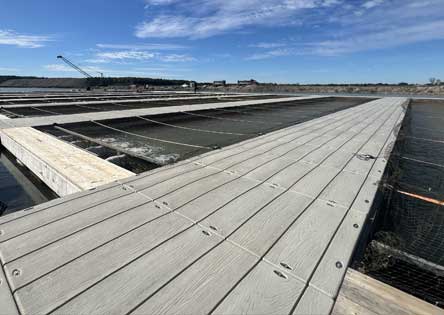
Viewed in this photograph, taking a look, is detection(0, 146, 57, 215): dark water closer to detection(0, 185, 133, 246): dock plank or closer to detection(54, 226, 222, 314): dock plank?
detection(0, 185, 133, 246): dock plank

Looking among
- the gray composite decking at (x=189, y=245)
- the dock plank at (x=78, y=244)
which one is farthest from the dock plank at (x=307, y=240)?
the dock plank at (x=78, y=244)

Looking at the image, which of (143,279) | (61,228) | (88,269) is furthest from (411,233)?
(61,228)

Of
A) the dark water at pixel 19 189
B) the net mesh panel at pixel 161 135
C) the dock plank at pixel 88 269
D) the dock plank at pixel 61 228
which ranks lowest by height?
the dark water at pixel 19 189

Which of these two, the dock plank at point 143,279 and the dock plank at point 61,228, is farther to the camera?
the dock plank at point 61,228

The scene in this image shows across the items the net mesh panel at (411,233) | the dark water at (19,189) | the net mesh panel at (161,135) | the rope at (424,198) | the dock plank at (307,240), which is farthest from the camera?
the net mesh panel at (161,135)

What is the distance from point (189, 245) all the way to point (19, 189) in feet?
10.1

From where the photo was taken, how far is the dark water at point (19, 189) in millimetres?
2832

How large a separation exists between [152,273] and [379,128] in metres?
5.83

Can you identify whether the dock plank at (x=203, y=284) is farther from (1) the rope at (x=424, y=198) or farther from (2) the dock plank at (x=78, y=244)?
(1) the rope at (x=424, y=198)

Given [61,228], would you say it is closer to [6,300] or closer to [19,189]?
[6,300]

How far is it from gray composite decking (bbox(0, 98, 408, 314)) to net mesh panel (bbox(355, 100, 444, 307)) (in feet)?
0.70

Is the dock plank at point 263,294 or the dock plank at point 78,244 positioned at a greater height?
the dock plank at point 78,244

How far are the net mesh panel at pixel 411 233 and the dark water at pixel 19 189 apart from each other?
3306 mm

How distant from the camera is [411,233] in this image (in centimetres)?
196
